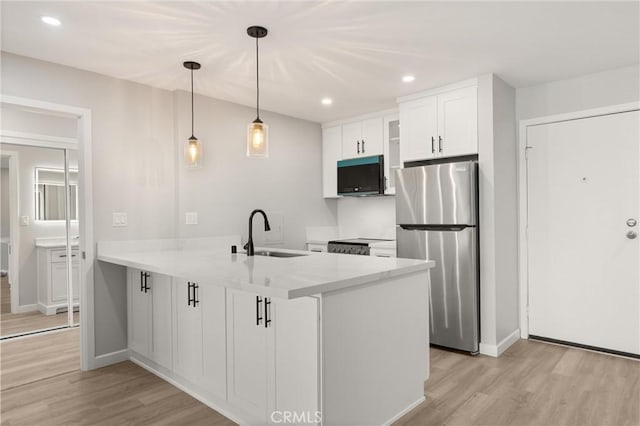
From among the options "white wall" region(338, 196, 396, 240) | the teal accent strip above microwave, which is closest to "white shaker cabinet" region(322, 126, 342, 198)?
the teal accent strip above microwave

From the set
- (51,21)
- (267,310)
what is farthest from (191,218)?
(267,310)

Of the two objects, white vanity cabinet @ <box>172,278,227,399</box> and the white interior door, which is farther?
the white interior door

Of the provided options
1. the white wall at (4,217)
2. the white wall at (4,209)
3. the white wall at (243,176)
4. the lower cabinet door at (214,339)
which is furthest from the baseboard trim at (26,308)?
the lower cabinet door at (214,339)

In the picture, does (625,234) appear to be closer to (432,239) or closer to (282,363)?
(432,239)

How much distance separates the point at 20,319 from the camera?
4.47 m

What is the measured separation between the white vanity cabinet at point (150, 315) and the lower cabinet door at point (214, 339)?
46 centimetres

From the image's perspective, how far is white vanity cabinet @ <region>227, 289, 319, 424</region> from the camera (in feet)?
6.03

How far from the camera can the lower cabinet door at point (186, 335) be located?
252 centimetres

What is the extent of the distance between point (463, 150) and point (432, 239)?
84 cm

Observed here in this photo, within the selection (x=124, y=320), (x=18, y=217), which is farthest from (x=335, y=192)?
(x=18, y=217)

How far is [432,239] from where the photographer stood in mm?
3559

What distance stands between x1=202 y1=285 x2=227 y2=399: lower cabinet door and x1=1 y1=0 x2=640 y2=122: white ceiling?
5.33 feet

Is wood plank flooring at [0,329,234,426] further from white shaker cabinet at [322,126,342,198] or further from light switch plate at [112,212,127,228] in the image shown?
white shaker cabinet at [322,126,342,198]

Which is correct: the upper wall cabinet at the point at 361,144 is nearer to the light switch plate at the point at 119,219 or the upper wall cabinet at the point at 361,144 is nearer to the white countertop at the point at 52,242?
the light switch plate at the point at 119,219
